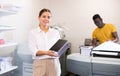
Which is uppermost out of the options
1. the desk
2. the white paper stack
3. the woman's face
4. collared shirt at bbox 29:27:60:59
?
the woman's face

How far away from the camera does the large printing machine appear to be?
2818 millimetres

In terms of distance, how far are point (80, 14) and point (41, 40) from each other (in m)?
2.22

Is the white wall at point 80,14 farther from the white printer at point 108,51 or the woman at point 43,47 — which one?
the woman at point 43,47

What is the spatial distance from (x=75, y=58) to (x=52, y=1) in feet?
5.46

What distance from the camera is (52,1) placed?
440cm

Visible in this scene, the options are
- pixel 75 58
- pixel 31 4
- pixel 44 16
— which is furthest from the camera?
pixel 31 4

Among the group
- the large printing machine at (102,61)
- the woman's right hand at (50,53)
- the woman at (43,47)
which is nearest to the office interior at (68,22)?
the large printing machine at (102,61)

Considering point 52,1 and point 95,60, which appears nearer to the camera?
point 95,60

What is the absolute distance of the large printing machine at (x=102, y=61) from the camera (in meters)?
2.82

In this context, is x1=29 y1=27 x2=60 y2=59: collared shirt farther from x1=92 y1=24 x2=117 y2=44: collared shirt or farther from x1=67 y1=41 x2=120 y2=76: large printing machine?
x1=92 y1=24 x2=117 y2=44: collared shirt

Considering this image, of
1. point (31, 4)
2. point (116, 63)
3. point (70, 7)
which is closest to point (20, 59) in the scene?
point (31, 4)

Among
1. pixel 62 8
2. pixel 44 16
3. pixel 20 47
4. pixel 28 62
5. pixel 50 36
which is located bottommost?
pixel 28 62

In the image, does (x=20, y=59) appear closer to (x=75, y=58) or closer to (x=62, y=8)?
(x=75, y=58)

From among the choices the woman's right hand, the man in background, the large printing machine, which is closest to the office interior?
the large printing machine
